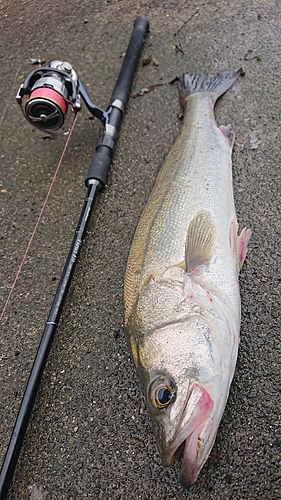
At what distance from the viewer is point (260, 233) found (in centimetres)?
266

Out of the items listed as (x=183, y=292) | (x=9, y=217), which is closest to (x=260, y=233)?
(x=183, y=292)

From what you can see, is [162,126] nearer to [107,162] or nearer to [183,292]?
[107,162]

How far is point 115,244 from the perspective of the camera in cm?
286

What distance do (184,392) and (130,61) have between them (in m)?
2.96

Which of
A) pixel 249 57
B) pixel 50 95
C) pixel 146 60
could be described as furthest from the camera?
pixel 146 60

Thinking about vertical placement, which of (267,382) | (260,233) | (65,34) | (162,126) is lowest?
(267,382)

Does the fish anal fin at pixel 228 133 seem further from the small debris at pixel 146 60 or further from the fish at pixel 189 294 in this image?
the small debris at pixel 146 60

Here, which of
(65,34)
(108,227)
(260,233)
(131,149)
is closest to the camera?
(260,233)

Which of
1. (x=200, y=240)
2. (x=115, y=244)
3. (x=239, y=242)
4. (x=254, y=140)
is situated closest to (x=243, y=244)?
(x=239, y=242)

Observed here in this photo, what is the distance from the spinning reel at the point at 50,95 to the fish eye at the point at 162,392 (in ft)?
6.54

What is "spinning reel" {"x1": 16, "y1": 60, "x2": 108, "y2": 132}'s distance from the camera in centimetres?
286

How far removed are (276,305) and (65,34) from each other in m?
3.55

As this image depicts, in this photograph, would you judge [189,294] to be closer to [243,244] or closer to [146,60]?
[243,244]

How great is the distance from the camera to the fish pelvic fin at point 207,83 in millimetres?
3258
